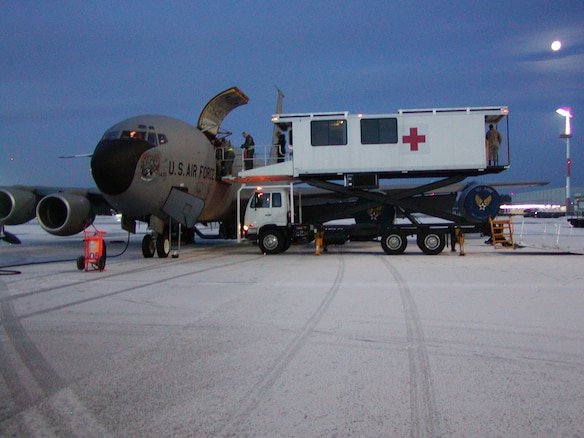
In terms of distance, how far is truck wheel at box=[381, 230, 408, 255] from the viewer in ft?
54.5

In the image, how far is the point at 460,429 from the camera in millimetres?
3414

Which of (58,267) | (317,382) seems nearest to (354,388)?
(317,382)

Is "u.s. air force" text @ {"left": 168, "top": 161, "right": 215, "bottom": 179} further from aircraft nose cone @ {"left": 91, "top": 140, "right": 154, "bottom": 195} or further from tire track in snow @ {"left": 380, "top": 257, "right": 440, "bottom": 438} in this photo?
tire track in snow @ {"left": 380, "top": 257, "right": 440, "bottom": 438}

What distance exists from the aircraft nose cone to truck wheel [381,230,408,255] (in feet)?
26.9

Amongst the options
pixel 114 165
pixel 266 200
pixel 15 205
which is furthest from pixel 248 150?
pixel 15 205

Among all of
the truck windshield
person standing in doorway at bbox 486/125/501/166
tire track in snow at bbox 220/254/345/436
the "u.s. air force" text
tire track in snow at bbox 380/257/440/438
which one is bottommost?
tire track in snow at bbox 380/257/440/438

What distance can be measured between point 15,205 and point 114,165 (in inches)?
323

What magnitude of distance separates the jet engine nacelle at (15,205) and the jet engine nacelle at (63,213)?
1785 millimetres

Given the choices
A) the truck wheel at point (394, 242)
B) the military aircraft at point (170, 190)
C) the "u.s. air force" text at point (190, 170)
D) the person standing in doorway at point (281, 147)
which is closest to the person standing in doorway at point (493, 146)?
the military aircraft at point (170, 190)

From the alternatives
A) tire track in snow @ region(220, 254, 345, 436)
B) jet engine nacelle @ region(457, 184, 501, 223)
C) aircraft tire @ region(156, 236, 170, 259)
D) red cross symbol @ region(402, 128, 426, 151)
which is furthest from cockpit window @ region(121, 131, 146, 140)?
jet engine nacelle @ region(457, 184, 501, 223)

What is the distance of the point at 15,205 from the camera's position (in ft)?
65.7

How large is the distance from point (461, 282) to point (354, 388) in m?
6.56

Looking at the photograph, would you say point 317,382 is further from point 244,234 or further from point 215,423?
point 244,234

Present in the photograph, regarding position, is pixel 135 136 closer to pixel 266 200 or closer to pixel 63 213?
pixel 266 200
